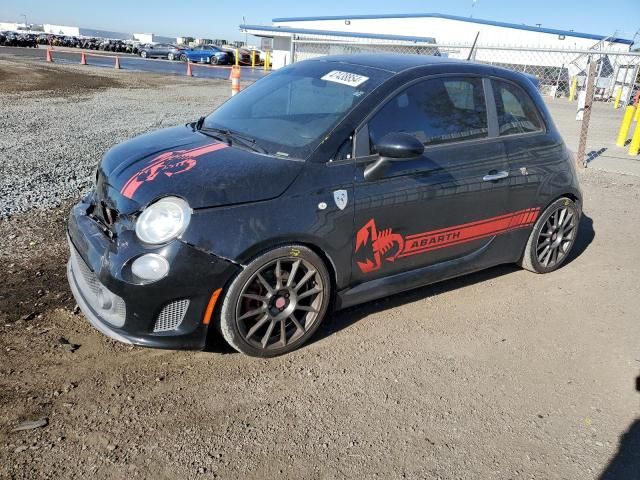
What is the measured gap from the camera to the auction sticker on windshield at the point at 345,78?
11.9 feet

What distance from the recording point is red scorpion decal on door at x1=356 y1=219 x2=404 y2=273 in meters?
3.39

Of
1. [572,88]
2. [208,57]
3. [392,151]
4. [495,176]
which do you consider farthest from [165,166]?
[208,57]

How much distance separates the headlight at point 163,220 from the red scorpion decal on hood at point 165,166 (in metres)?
0.22

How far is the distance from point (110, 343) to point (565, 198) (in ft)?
13.2

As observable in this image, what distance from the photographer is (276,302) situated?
10.5ft

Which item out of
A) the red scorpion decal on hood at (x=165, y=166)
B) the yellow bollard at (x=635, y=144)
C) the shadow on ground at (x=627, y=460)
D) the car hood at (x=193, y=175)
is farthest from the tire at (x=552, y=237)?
the yellow bollard at (x=635, y=144)

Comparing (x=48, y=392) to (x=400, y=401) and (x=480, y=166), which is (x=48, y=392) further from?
(x=480, y=166)

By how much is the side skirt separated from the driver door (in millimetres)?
42

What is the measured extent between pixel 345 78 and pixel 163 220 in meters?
1.74

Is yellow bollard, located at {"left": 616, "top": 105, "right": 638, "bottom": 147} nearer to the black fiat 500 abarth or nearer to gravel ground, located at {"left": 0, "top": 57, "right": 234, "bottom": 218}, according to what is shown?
the black fiat 500 abarth

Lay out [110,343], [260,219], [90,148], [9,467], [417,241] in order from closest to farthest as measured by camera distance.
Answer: [9,467]
[260,219]
[110,343]
[417,241]
[90,148]

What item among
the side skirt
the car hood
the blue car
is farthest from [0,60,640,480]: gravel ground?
the blue car

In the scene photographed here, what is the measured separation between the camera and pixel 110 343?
3.27m

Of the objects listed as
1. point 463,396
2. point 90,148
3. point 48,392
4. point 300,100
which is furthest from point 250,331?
point 90,148
